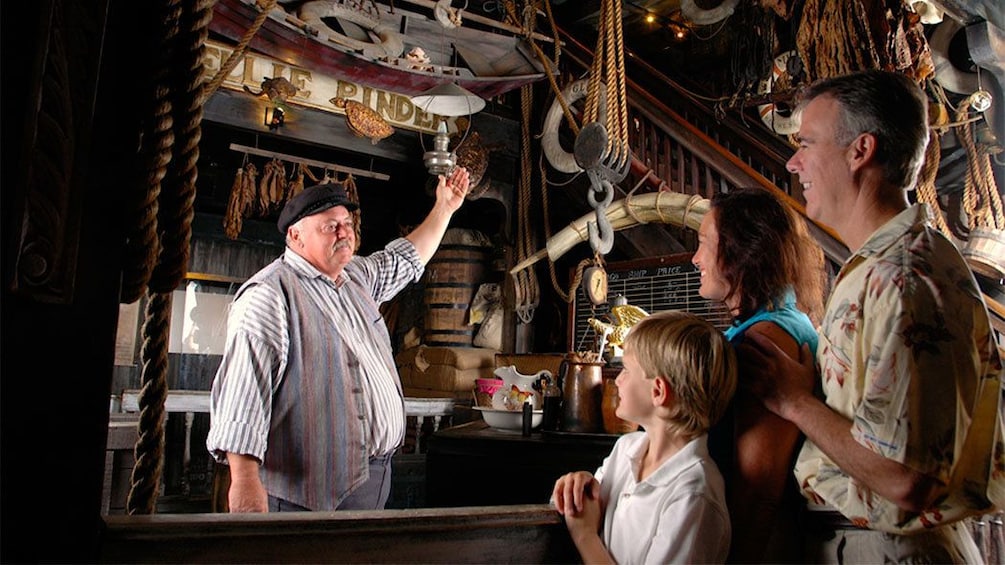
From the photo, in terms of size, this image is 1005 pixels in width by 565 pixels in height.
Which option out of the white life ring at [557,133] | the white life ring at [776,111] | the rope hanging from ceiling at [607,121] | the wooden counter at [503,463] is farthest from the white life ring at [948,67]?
the wooden counter at [503,463]

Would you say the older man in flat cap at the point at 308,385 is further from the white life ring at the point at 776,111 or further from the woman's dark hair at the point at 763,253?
the white life ring at the point at 776,111

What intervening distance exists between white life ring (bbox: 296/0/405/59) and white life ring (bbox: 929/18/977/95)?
15.4 feet

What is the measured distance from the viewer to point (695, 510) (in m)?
1.36

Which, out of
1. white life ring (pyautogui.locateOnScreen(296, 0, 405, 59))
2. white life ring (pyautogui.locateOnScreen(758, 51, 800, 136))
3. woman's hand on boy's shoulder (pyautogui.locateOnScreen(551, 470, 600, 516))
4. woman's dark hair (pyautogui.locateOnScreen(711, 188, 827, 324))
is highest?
white life ring (pyautogui.locateOnScreen(296, 0, 405, 59))

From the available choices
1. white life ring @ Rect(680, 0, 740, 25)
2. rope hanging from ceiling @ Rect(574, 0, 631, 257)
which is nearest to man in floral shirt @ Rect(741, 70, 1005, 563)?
rope hanging from ceiling @ Rect(574, 0, 631, 257)

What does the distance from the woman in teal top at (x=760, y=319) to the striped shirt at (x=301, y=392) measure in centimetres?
156

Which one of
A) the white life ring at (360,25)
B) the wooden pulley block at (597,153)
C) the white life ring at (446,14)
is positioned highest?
the white life ring at (446,14)

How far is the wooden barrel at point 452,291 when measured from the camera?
7977 mm

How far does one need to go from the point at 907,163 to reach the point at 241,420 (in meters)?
2.14

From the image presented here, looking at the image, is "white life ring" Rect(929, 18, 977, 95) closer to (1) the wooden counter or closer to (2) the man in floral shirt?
(1) the wooden counter

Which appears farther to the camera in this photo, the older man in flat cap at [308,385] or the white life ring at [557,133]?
the white life ring at [557,133]

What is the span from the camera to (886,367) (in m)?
1.20

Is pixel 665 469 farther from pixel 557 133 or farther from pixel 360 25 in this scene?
pixel 557 133

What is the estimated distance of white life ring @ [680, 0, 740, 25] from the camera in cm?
687
